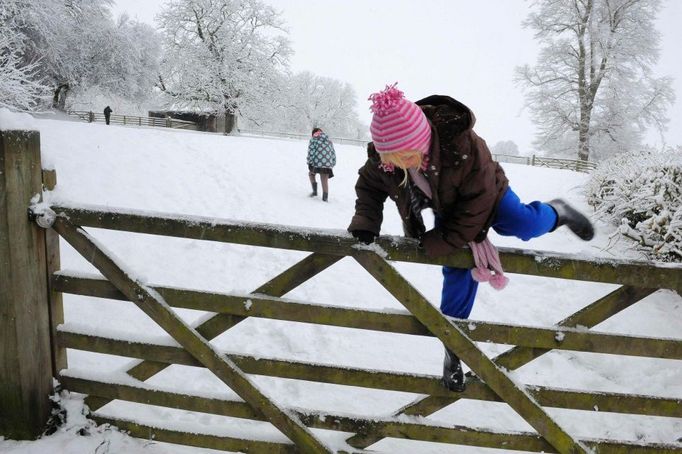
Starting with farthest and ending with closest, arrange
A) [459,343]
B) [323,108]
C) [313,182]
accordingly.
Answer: [323,108]
[313,182]
[459,343]

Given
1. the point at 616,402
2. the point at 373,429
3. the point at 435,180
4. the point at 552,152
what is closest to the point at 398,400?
the point at 373,429

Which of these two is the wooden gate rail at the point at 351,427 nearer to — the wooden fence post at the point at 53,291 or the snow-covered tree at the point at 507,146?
the wooden fence post at the point at 53,291

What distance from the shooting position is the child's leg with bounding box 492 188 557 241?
231cm

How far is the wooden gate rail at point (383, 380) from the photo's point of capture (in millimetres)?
2340

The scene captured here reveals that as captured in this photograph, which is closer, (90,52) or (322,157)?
(322,157)

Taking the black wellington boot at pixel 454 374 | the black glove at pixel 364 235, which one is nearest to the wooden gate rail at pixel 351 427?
the black wellington boot at pixel 454 374

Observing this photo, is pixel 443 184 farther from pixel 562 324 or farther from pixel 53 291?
pixel 53 291

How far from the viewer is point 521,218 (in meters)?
2.31

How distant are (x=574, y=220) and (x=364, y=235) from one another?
1.31m

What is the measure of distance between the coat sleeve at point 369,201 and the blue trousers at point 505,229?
51cm

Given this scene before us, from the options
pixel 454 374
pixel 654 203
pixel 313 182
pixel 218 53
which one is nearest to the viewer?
pixel 454 374

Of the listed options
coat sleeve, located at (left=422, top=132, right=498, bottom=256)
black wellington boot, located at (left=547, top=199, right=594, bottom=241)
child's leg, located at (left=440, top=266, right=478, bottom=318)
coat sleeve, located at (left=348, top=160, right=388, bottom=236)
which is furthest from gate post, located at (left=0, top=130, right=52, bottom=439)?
black wellington boot, located at (left=547, top=199, right=594, bottom=241)

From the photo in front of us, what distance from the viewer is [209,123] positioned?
108 feet

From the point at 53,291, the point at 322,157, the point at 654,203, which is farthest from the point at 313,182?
the point at 53,291
